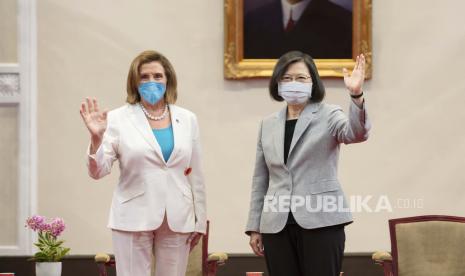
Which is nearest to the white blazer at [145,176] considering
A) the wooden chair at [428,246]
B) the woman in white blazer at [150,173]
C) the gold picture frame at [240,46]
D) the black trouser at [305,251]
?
the woman in white blazer at [150,173]

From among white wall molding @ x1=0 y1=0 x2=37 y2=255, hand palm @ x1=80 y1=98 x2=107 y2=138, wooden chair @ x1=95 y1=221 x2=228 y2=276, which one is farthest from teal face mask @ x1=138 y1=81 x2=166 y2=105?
white wall molding @ x1=0 y1=0 x2=37 y2=255

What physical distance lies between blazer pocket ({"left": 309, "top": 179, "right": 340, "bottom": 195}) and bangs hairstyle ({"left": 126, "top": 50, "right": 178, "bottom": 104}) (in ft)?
3.11

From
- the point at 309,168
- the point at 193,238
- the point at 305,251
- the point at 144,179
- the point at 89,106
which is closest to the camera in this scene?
the point at 305,251

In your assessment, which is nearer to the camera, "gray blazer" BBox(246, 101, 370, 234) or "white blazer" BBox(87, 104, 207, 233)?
"gray blazer" BBox(246, 101, 370, 234)

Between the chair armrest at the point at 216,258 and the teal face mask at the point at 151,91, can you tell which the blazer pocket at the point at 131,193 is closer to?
the teal face mask at the point at 151,91

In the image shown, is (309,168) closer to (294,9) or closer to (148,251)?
(148,251)

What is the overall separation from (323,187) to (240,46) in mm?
2953

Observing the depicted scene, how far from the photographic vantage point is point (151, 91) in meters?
3.84

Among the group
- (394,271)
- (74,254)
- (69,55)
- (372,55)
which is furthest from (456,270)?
(69,55)

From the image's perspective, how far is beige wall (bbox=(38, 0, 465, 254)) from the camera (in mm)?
6223

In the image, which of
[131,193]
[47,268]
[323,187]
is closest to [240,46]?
[47,268]

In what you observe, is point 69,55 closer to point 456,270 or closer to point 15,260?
point 15,260

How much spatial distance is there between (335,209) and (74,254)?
11.4ft

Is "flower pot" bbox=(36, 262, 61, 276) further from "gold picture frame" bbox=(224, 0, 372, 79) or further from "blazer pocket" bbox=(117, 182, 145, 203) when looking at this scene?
"gold picture frame" bbox=(224, 0, 372, 79)
